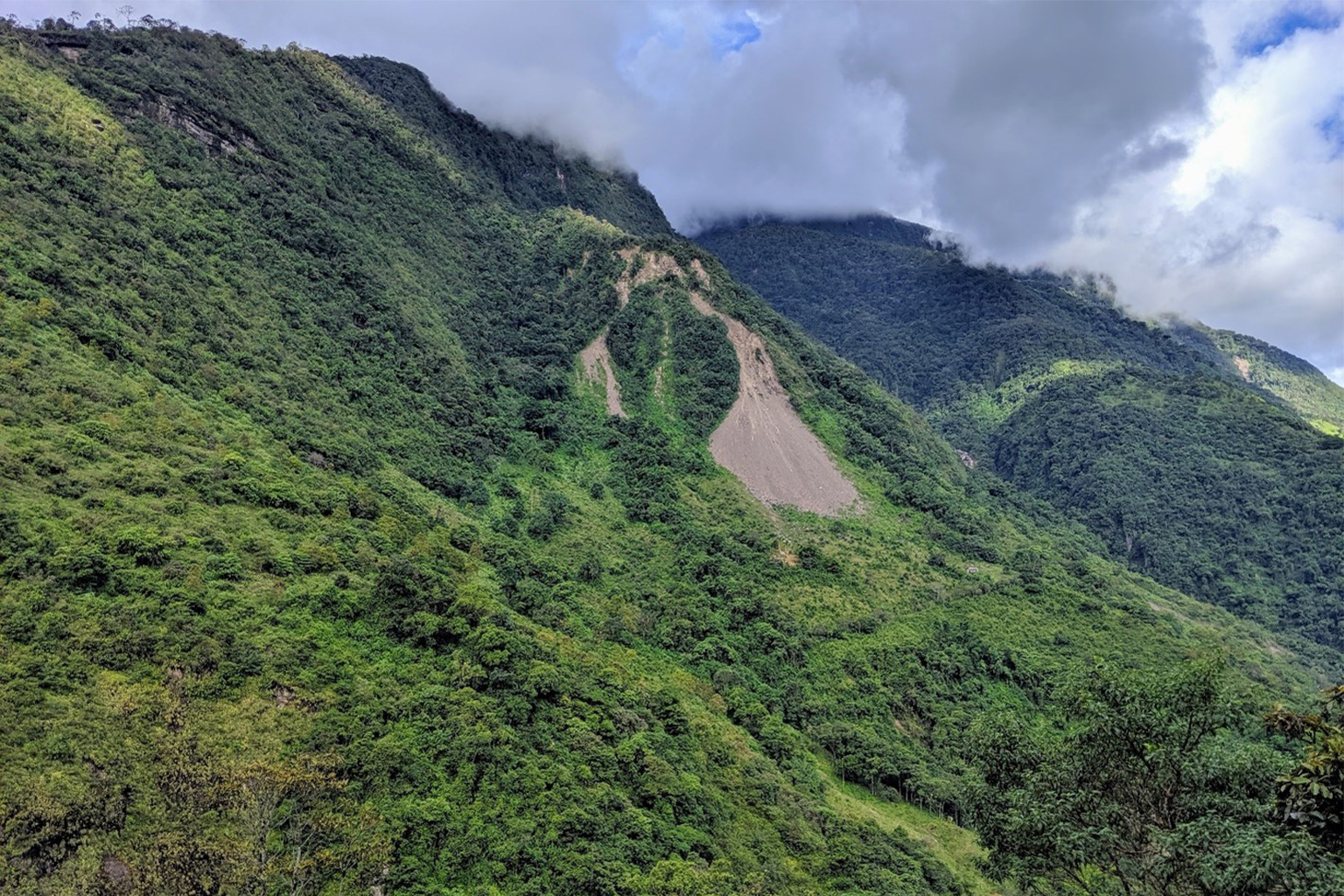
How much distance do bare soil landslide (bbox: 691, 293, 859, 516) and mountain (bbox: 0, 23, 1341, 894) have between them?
0.54 m

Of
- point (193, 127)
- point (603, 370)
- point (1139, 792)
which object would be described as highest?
point (193, 127)

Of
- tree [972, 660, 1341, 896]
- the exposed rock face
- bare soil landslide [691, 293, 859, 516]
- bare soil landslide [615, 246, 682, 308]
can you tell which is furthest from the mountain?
bare soil landslide [615, 246, 682, 308]

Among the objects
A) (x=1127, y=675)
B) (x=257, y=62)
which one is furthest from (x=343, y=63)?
(x=1127, y=675)

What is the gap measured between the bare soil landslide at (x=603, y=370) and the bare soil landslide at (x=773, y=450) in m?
14.7

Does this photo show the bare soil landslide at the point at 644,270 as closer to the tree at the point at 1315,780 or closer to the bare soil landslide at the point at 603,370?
the bare soil landslide at the point at 603,370

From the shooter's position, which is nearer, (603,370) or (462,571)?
(462,571)

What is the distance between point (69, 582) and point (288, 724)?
37.9ft

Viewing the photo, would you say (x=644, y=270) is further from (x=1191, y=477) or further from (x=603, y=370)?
(x=1191, y=477)

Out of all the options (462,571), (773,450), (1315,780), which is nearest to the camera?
(1315,780)

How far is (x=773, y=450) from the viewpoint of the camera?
9400 centimetres

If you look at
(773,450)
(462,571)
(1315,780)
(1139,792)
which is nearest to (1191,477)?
(773,450)

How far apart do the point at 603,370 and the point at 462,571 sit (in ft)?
185

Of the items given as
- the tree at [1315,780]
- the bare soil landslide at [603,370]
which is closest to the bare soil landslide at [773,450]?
the bare soil landslide at [603,370]

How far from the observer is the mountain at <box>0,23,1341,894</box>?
88.9ft
